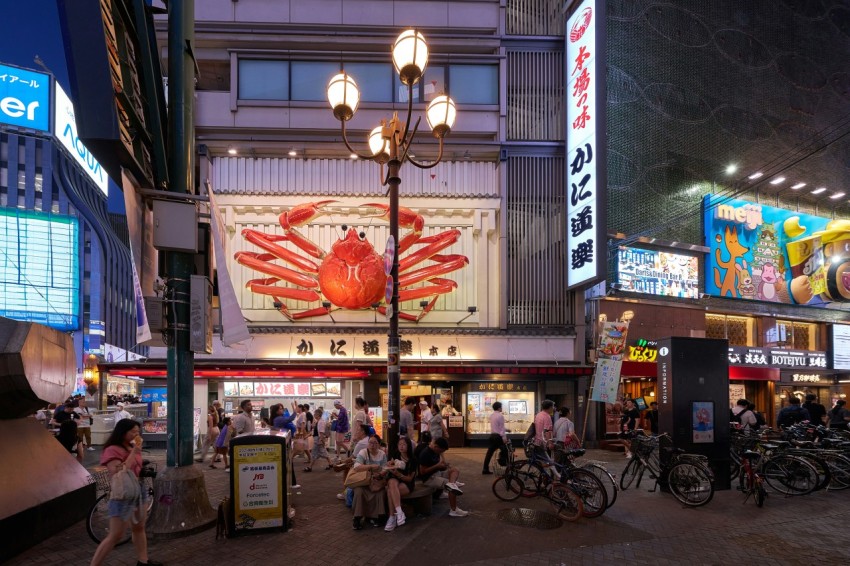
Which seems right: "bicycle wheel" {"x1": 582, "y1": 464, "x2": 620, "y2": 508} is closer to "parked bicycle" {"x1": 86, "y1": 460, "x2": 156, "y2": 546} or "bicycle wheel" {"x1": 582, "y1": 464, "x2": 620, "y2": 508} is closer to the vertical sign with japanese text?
"parked bicycle" {"x1": 86, "y1": 460, "x2": 156, "y2": 546}

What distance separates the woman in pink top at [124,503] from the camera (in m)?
5.36

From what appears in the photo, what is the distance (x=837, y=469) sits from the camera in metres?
9.84

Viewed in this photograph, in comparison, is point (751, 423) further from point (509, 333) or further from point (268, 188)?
point (268, 188)

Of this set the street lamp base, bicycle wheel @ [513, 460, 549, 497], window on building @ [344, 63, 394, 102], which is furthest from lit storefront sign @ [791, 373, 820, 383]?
the street lamp base

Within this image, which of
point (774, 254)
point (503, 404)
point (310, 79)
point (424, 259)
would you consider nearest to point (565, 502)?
point (503, 404)

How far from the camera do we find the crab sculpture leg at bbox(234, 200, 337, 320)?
15.5m

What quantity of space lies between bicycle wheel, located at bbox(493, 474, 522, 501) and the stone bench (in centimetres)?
144

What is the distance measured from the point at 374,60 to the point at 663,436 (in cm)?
1373

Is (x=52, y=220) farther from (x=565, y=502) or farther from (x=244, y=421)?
(x=565, y=502)

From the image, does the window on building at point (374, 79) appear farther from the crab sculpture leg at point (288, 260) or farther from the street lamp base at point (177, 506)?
the street lamp base at point (177, 506)

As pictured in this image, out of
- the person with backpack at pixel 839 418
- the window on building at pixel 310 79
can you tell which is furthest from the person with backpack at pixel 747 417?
the window on building at pixel 310 79

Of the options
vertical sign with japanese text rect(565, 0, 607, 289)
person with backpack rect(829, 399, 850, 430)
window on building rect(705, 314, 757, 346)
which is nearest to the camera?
person with backpack rect(829, 399, 850, 430)

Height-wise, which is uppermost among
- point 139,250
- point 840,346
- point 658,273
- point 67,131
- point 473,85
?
point 67,131

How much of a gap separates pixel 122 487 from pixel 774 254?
23.9m
